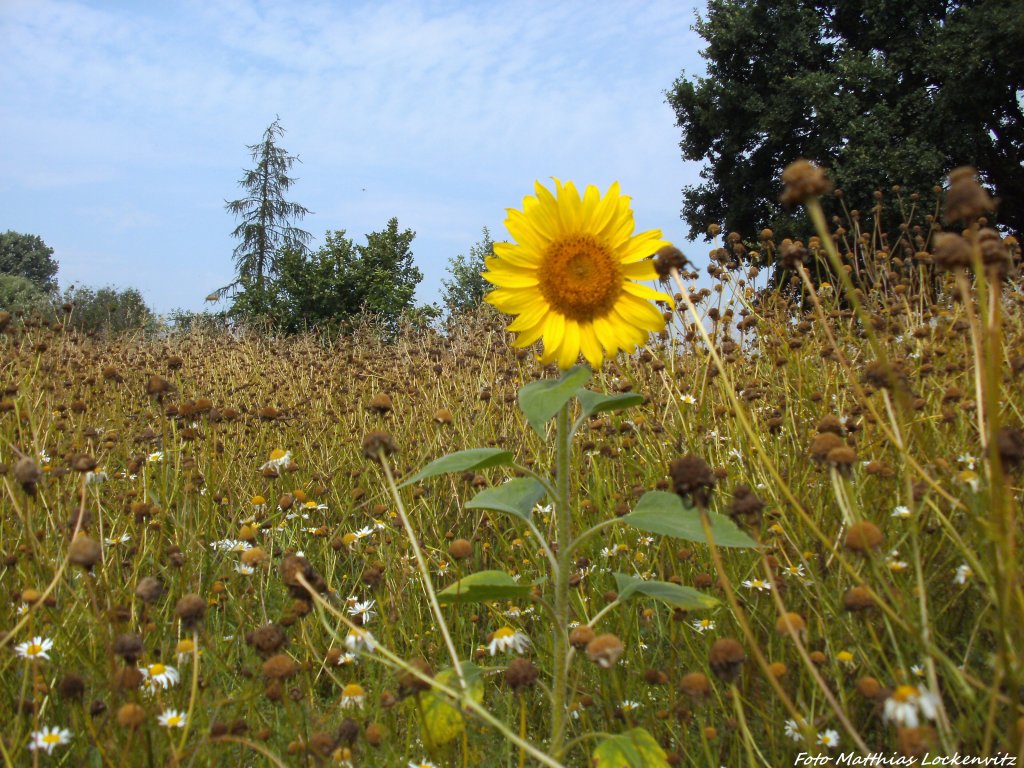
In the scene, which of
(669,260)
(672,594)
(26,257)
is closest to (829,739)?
(672,594)

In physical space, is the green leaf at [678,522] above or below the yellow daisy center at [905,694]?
above

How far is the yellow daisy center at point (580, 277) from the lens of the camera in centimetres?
166

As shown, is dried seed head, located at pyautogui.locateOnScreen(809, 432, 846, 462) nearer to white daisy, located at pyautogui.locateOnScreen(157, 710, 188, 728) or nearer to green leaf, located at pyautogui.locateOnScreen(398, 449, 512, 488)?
green leaf, located at pyautogui.locateOnScreen(398, 449, 512, 488)

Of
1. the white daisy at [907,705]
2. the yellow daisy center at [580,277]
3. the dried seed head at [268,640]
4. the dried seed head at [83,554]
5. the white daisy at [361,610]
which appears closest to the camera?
the white daisy at [907,705]

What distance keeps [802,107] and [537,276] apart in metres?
19.1

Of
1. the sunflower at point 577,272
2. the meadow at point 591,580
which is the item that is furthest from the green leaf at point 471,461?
the sunflower at point 577,272

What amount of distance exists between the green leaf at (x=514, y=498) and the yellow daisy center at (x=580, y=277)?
0.37 m

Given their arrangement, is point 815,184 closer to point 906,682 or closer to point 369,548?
point 906,682

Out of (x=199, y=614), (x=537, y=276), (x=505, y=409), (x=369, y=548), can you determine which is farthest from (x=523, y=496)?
(x=505, y=409)

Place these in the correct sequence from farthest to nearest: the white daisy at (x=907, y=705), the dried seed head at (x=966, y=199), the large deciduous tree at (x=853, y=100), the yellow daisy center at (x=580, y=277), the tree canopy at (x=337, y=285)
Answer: the tree canopy at (x=337, y=285) → the large deciduous tree at (x=853, y=100) → the yellow daisy center at (x=580, y=277) → the white daisy at (x=907, y=705) → the dried seed head at (x=966, y=199)

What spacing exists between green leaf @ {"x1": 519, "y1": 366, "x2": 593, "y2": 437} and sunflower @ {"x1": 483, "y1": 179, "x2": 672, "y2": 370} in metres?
0.20

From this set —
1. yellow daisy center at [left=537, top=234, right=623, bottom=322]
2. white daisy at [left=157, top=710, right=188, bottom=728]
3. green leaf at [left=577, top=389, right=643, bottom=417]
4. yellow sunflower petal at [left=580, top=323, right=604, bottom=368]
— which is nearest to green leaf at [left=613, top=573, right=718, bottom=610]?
green leaf at [left=577, top=389, right=643, bottom=417]

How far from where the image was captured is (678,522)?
1380 millimetres

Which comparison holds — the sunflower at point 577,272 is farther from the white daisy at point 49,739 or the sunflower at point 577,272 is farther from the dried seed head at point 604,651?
the white daisy at point 49,739
